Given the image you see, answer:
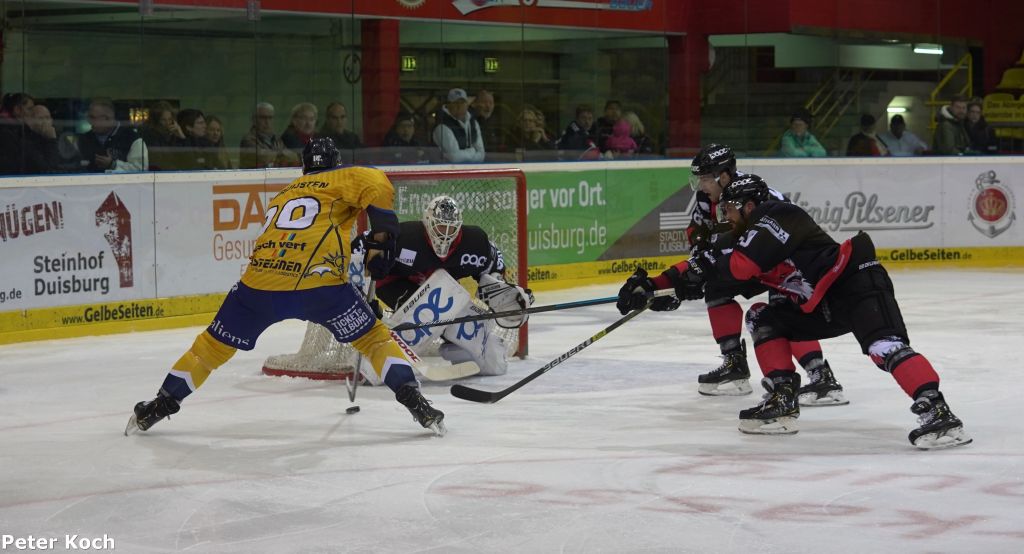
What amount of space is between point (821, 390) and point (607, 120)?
251 inches

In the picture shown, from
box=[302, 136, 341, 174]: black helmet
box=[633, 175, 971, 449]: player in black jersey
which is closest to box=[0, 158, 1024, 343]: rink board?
box=[302, 136, 341, 174]: black helmet

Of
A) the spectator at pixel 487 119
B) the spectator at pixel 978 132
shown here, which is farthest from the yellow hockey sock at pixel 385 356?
the spectator at pixel 978 132

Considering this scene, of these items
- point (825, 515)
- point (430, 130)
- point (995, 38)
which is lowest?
point (825, 515)

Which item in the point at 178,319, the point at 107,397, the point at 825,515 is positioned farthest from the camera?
the point at 178,319

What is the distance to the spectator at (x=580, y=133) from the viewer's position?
11703mm

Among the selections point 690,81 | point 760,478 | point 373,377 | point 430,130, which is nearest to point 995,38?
point 690,81

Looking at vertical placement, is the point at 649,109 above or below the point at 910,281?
above

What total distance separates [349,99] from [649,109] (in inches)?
124

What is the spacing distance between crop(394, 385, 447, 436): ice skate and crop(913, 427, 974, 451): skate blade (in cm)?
166

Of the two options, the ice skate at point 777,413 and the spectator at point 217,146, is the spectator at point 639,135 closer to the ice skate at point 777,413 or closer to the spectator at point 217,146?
the spectator at point 217,146

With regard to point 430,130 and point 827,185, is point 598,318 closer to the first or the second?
point 430,130

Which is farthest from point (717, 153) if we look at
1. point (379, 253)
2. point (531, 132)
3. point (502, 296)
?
point (531, 132)

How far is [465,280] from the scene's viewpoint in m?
7.62

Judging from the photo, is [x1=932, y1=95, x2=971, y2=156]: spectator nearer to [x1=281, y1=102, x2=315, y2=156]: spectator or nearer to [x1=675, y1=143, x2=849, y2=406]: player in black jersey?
[x1=281, y1=102, x2=315, y2=156]: spectator
